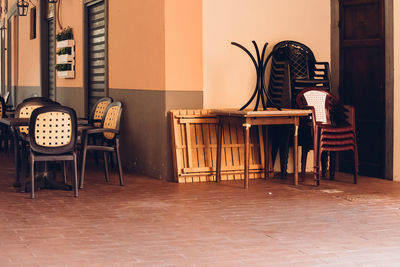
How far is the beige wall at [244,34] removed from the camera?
786cm

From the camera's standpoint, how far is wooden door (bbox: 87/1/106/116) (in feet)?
32.4

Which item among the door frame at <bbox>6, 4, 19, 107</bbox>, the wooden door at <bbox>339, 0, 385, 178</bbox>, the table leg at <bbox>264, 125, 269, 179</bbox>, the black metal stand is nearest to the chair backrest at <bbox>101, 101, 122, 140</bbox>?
the black metal stand

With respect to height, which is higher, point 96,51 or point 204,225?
point 96,51

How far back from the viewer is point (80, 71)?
1086 cm

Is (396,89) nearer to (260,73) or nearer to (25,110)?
(260,73)

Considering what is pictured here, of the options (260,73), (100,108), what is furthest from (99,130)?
(260,73)

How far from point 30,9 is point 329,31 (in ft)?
28.0

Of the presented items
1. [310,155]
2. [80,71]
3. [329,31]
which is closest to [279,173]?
[310,155]

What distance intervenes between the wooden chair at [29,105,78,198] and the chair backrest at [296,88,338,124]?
268 centimetres

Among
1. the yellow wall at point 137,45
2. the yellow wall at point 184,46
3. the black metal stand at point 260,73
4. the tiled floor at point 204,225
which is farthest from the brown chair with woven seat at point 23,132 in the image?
the black metal stand at point 260,73

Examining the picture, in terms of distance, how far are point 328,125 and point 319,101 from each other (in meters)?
0.41

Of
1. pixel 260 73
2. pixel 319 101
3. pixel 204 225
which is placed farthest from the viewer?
pixel 319 101

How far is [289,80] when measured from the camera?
778 centimetres

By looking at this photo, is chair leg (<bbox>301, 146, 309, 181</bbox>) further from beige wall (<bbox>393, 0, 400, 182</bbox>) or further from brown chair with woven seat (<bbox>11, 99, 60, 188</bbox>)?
brown chair with woven seat (<bbox>11, 99, 60, 188</bbox>)
